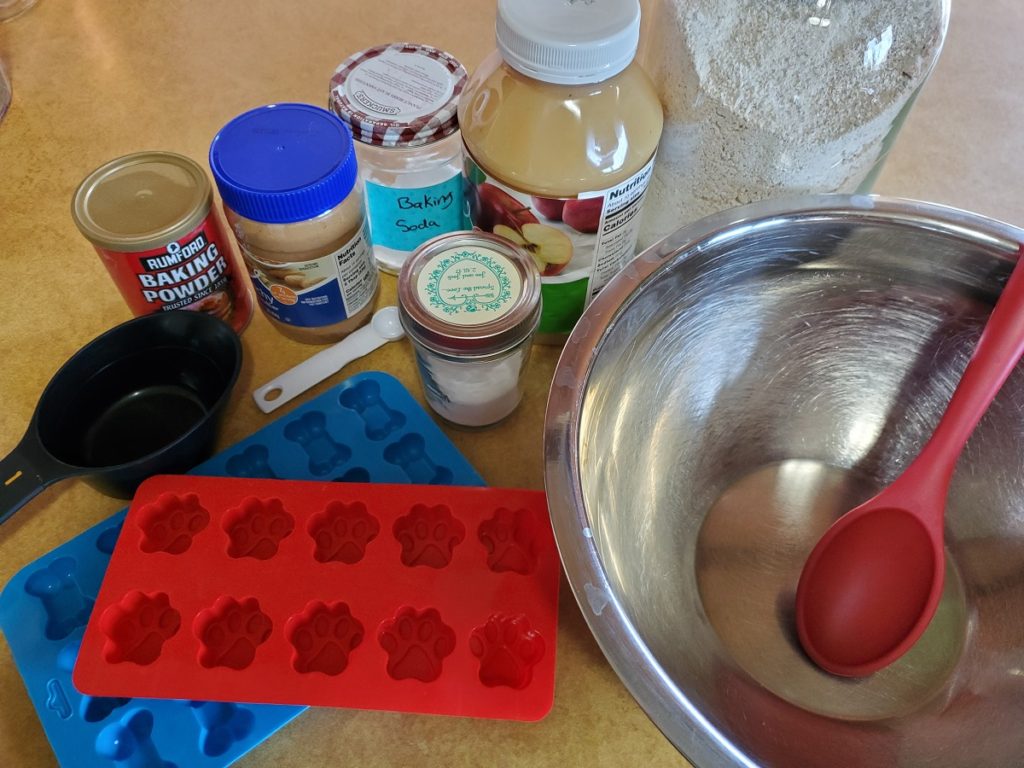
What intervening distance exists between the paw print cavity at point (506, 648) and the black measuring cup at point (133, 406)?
0.24 metres

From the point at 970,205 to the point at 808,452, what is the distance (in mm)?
327

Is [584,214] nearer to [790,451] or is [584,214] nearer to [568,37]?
[568,37]

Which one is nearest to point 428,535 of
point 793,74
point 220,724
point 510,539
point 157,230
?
point 510,539

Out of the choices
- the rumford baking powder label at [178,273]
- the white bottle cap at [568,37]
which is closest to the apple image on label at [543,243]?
the white bottle cap at [568,37]

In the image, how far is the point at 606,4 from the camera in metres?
0.49

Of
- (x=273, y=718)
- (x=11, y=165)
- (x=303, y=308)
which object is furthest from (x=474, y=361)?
(x=11, y=165)

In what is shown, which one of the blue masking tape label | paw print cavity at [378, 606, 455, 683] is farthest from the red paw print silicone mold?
the blue masking tape label

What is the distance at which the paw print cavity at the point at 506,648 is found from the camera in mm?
482

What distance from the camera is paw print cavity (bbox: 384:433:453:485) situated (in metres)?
0.58

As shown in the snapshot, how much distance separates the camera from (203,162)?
0.75 m

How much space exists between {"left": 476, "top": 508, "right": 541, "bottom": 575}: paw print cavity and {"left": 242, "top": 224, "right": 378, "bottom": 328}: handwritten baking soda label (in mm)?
210

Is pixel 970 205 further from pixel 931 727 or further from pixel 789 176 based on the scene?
pixel 931 727

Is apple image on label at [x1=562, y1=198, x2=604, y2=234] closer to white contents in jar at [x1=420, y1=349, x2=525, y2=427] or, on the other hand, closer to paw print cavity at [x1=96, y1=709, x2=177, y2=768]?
white contents in jar at [x1=420, y1=349, x2=525, y2=427]

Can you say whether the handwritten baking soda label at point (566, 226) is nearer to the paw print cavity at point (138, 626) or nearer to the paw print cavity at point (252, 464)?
the paw print cavity at point (252, 464)
